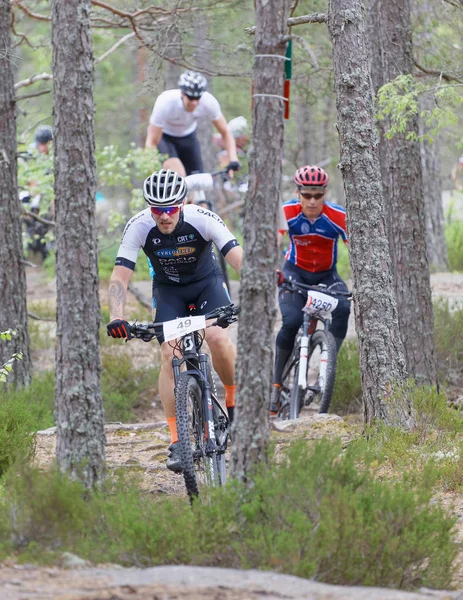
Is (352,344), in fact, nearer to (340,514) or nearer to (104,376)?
(104,376)

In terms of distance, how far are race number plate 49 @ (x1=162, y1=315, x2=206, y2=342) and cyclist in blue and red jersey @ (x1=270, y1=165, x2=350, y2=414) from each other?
2.75m

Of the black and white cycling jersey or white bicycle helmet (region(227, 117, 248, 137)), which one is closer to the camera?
the black and white cycling jersey

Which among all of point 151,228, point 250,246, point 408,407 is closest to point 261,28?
point 250,246

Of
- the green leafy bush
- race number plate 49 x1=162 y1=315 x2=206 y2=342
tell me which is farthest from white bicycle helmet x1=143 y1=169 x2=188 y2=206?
the green leafy bush

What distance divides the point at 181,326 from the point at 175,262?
83 cm

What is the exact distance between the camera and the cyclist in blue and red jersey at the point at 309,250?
Answer: 812 centimetres

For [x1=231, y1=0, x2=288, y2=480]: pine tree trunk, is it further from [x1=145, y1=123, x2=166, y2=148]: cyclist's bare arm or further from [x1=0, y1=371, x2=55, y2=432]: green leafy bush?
[x1=145, y1=123, x2=166, y2=148]: cyclist's bare arm

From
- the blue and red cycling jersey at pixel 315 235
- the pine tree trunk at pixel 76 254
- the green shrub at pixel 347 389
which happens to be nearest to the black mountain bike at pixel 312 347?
the blue and red cycling jersey at pixel 315 235

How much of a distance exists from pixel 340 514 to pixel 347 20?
145 inches

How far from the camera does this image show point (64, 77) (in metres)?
5.20

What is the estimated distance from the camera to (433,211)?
15.5 metres

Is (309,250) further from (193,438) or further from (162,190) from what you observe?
(193,438)

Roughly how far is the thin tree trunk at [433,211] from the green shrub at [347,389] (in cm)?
630

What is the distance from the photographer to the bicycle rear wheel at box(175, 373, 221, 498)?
5336 millimetres
